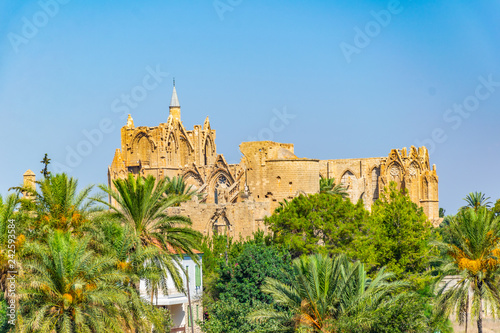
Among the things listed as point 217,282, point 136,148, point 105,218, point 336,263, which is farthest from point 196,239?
point 136,148

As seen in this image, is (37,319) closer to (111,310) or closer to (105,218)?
(111,310)

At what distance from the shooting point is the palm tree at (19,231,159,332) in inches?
805

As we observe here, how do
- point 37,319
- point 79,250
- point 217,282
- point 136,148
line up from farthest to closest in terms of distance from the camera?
1. point 136,148
2. point 217,282
3. point 79,250
4. point 37,319

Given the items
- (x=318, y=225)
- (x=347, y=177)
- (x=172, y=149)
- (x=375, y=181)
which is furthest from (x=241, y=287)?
(x=347, y=177)

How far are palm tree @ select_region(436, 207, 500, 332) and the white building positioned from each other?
9221mm

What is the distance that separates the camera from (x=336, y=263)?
23188 mm

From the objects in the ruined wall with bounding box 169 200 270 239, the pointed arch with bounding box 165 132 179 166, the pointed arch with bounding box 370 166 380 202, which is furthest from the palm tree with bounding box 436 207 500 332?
the pointed arch with bounding box 165 132 179 166

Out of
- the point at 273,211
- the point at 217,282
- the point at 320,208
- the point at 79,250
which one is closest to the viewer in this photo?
the point at 79,250

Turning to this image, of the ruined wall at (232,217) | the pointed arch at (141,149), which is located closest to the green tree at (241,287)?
the ruined wall at (232,217)

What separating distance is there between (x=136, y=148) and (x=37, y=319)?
168ft

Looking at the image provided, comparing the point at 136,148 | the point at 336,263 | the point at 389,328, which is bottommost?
the point at 389,328

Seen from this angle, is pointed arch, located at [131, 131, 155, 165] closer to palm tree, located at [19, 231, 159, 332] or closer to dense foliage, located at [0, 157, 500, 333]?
dense foliage, located at [0, 157, 500, 333]

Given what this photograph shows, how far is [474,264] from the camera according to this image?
27094 mm

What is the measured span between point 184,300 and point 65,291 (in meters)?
11.8
